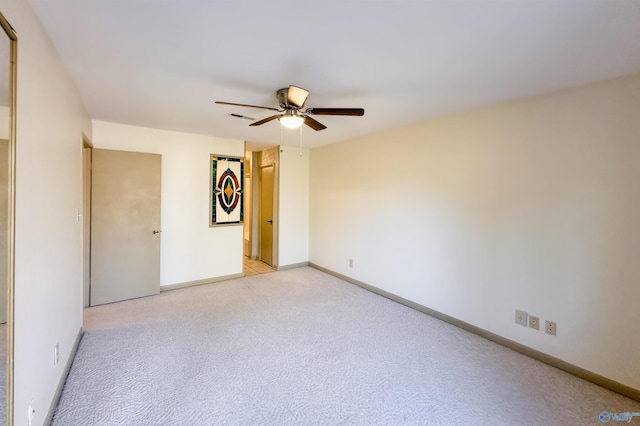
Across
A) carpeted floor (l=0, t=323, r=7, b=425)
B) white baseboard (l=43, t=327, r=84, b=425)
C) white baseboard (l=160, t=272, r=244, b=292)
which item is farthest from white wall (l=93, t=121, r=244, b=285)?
carpeted floor (l=0, t=323, r=7, b=425)

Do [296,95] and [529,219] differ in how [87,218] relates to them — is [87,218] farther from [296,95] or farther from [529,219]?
[529,219]

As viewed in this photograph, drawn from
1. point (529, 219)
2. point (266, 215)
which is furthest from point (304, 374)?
point (266, 215)

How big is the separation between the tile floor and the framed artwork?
0.98 meters

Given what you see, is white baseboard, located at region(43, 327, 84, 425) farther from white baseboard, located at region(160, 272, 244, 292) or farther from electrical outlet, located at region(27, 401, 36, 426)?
white baseboard, located at region(160, 272, 244, 292)

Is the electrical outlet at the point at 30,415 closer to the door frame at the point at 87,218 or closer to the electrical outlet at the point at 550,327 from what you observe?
the door frame at the point at 87,218

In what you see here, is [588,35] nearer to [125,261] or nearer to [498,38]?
[498,38]

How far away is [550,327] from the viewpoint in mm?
2447

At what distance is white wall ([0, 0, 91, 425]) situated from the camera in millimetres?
1318

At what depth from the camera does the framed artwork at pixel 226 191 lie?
4.50 metres

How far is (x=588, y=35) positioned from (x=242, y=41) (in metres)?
2.01

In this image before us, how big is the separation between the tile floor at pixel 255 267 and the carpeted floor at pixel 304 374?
1.69 m

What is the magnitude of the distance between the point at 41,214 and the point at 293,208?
12.9ft

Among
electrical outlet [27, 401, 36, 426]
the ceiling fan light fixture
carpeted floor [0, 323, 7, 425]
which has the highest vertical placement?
the ceiling fan light fixture

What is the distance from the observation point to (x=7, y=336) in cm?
118
